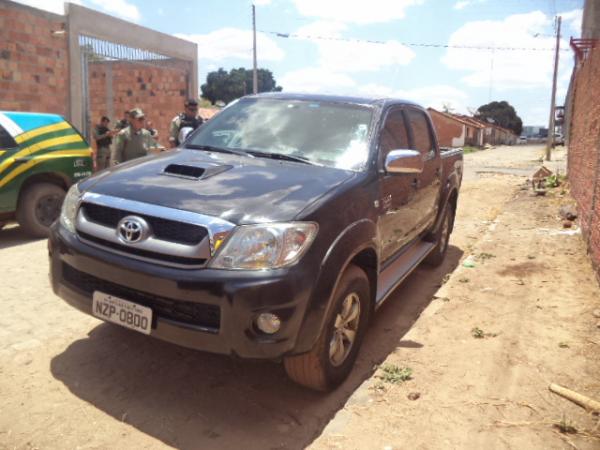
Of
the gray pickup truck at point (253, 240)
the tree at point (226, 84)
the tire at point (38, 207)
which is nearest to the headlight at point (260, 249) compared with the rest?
the gray pickup truck at point (253, 240)

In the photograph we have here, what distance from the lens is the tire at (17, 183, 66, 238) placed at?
20.5 ft

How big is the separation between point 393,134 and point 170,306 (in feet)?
7.21

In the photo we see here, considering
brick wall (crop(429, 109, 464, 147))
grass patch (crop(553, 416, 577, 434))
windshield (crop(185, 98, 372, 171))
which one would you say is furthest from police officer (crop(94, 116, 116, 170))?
brick wall (crop(429, 109, 464, 147))

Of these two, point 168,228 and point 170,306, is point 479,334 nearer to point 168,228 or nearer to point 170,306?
point 170,306

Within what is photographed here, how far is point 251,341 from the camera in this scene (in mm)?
2395

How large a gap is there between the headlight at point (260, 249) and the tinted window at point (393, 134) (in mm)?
1341

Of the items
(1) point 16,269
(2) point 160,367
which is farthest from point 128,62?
(2) point 160,367

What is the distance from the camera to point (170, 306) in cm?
252

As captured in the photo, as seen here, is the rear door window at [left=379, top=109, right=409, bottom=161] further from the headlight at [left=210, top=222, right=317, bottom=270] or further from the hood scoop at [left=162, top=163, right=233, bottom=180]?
the headlight at [left=210, top=222, right=317, bottom=270]

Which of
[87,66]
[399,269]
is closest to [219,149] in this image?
[399,269]

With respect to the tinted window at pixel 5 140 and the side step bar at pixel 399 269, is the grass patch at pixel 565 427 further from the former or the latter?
the tinted window at pixel 5 140

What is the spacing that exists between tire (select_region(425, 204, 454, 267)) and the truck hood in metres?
2.77

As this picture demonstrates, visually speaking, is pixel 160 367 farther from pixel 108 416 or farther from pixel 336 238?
pixel 336 238

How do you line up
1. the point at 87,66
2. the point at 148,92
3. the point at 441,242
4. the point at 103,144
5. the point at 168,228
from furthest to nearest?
the point at 148,92, the point at 87,66, the point at 103,144, the point at 441,242, the point at 168,228
